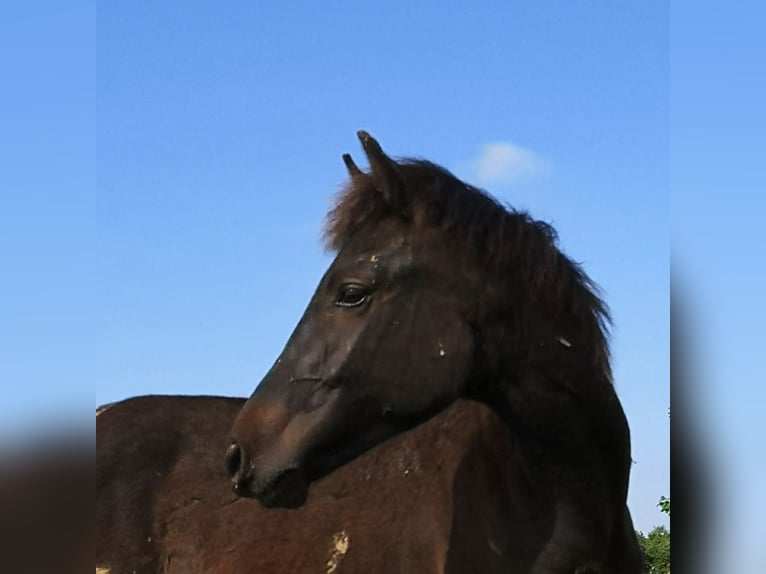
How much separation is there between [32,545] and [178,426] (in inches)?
141

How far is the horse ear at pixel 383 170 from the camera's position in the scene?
11.2ft

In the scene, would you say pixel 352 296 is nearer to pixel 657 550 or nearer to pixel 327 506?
pixel 327 506

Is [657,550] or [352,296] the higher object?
[352,296]

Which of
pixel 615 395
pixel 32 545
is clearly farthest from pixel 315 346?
pixel 32 545

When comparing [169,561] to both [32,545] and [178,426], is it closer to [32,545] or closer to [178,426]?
[178,426]

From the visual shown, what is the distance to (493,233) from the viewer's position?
339 centimetres

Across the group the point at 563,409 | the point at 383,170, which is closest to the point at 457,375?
the point at 563,409

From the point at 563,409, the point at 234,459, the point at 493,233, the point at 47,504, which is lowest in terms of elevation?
the point at 47,504

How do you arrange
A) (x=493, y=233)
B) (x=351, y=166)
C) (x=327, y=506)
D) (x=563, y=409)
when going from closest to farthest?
(x=563, y=409), (x=493, y=233), (x=351, y=166), (x=327, y=506)

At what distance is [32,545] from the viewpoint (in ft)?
4.93

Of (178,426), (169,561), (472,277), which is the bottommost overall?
(169,561)

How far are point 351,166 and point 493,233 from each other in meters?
0.75

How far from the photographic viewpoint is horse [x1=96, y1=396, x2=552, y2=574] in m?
3.46

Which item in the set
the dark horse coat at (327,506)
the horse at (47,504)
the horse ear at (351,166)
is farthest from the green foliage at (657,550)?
the horse at (47,504)
